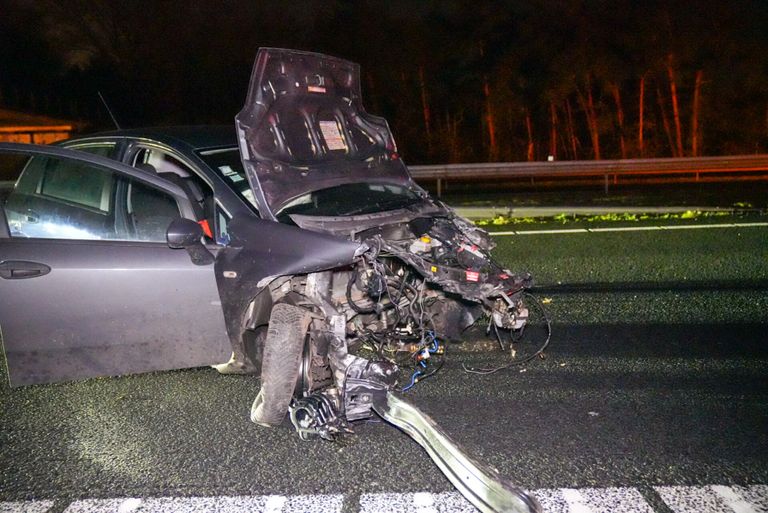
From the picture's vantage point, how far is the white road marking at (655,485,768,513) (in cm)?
295

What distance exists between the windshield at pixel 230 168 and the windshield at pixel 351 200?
280 mm

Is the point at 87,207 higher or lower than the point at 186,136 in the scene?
lower

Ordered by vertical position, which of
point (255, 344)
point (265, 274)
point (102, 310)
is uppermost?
point (265, 274)

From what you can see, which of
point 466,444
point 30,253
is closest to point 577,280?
point 466,444

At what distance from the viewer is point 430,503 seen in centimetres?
306

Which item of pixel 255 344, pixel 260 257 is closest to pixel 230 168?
pixel 260 257

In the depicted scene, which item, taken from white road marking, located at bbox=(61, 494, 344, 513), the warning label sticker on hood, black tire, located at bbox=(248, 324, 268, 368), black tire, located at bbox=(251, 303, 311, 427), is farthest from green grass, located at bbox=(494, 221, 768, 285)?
white road marking, located at bbox=(61, 494, 344, 513)

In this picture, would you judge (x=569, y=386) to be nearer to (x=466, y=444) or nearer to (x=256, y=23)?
(x=466, y=444)

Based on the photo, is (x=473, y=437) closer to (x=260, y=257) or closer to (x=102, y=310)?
(x=260, y=257)

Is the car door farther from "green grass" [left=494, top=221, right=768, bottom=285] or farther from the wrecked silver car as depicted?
"green grass" [left=494, top=221, right=768, bottom=285]

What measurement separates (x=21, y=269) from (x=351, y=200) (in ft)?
6.39

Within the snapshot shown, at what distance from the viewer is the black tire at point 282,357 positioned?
3.63 meters

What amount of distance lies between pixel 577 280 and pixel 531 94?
37104 mm

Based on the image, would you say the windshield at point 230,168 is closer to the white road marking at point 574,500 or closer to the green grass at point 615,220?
the white road marking at point 574,500
